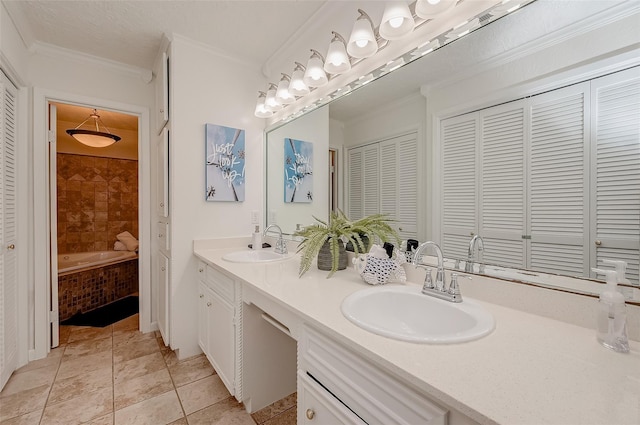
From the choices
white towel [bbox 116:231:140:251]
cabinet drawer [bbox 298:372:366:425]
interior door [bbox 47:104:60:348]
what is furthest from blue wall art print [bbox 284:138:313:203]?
white towel [bbox 116:231:140:251]

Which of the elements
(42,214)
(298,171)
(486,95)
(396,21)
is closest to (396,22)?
(396,21)

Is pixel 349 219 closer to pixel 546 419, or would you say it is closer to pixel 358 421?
pixel 358 421

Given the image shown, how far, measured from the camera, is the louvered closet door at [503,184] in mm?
927

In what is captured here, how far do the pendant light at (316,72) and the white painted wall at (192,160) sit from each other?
31.1 inches

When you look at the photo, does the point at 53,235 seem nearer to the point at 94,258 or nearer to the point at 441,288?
the point at 94,258

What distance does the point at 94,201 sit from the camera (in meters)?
4.07

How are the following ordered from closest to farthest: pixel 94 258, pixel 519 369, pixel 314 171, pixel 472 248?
pixel 519 369
pixel 472 248
pixel 314 171
pixel 94 258

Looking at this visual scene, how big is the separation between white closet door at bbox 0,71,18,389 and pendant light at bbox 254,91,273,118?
1.48 m

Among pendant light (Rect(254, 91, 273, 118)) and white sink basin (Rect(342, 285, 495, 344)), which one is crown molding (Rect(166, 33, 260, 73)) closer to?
pendant light (Rect(254, 91, 273, 118))

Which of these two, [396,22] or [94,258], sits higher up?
[396,22]

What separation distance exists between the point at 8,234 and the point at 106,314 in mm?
1511

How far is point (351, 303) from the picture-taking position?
0.94m

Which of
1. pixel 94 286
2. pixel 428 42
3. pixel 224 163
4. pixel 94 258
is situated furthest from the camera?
pixel 94 258

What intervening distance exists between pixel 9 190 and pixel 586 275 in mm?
2895
